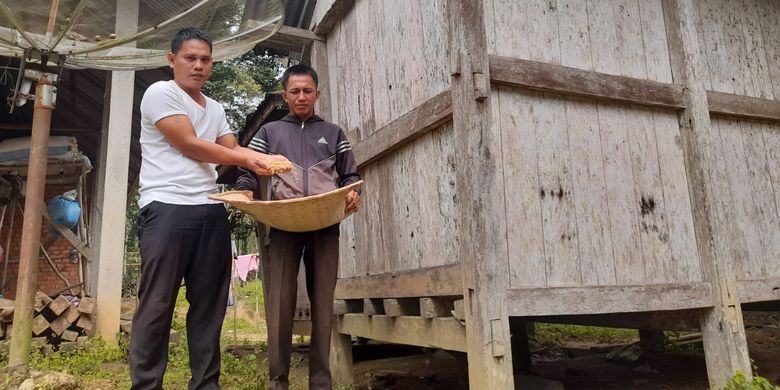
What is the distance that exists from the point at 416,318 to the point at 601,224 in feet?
4.20

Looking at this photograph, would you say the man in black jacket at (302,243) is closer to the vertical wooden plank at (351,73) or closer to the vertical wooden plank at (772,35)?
the vertical wooden plank at (351,73)

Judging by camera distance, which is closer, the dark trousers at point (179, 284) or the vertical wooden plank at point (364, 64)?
the dark trousers at point (179, 284)

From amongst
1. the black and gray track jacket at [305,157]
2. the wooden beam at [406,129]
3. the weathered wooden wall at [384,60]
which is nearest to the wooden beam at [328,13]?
the weathered wooden wall at [384,60]

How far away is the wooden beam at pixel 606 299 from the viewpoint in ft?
9.56

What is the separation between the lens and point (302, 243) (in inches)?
111

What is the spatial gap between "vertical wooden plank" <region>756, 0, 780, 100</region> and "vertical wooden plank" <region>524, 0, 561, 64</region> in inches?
88.6

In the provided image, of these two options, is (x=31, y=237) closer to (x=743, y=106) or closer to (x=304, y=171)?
(x=304, y=171)

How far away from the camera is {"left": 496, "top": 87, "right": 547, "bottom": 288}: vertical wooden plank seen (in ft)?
9.86

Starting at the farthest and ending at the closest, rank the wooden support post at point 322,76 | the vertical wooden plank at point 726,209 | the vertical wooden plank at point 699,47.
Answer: the wooden support post at point 322,76 → the vertical wooden plank at point 699,47 → the vertical wooden plank at point 726,209

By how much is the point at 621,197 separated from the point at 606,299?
2.18 feet

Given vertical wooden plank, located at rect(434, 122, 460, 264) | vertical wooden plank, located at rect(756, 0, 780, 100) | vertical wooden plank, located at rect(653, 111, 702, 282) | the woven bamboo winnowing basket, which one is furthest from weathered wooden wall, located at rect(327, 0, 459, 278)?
vertical wooden plank, located at rect(756, 0, 780, 100)

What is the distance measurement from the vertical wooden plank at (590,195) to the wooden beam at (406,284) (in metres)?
0.80

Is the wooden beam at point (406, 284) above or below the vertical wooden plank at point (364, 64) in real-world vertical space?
below

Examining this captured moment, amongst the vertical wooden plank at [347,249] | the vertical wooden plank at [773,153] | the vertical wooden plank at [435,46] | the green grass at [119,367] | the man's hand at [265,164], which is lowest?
the green grass at [119,367]
